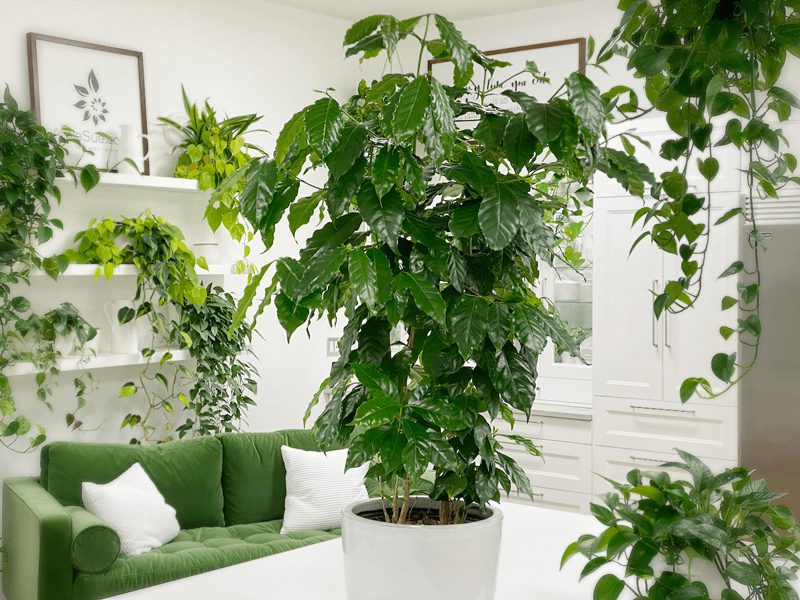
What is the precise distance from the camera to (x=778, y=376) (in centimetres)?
394

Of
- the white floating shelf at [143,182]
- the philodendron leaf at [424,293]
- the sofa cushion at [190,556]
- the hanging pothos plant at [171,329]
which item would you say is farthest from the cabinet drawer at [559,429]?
the philodendron leaf at [424,293]

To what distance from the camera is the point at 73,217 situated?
3.90 meters

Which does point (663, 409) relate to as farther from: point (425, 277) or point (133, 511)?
point (425, 277)

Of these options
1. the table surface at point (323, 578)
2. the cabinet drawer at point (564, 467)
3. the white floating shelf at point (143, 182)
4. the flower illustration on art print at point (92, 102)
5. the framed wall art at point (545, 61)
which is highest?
the framed wall art at point (545, 61)

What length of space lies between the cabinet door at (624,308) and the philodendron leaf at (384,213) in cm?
353

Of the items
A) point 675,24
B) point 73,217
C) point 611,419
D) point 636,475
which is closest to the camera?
point 675,24

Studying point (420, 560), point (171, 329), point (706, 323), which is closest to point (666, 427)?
point (706, 323)

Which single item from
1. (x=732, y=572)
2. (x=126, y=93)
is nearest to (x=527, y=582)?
(x=732, y=572)

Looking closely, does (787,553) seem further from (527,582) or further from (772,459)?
(772,459)

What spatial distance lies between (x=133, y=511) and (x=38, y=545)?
1.48 ft

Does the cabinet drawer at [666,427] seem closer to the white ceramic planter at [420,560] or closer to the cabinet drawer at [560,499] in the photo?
the cabinet drawer at [560,499]

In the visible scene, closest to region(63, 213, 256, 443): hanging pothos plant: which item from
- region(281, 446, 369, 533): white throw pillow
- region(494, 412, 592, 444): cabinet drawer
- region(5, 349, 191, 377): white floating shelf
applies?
region(5, 349, 191, 377): white floating shelf

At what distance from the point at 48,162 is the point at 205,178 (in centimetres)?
80

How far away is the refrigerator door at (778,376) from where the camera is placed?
3.91 m
